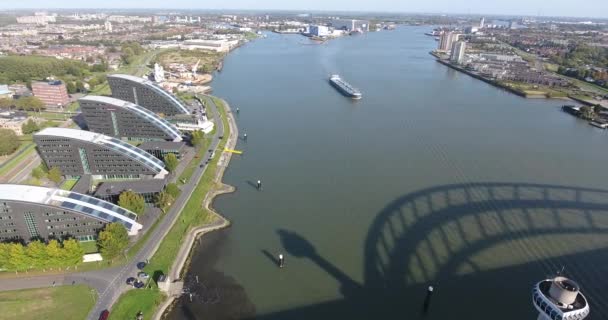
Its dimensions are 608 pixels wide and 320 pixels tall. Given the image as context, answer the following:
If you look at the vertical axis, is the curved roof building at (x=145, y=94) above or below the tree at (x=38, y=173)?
above

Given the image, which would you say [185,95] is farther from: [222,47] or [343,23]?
[343,23]

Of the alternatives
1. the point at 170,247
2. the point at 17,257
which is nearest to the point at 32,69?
the point at 17,257

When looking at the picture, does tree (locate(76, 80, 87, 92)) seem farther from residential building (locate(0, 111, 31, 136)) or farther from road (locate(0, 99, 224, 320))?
road (locate(0, 99, 224, 320))

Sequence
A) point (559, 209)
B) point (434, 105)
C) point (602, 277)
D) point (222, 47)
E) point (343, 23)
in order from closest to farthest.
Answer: point (602, 277)
point (559, 209)
point (434, 105)
point (222, 47)
point (343, 23)

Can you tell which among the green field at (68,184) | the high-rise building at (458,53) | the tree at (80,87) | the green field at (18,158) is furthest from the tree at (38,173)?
the high-rise building at (458,53)

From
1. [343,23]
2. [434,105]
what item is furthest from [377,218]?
[343,23]

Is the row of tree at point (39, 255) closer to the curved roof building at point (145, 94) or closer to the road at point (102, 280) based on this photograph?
the road at point (102, 280)
